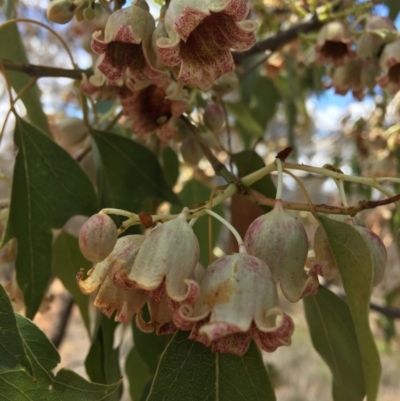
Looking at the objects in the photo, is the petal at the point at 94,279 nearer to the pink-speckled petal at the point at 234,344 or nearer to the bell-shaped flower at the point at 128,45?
the pink-speckled petal at the point at 234,344

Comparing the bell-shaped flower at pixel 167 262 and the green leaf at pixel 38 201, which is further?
the green leaf at pixel 38 201

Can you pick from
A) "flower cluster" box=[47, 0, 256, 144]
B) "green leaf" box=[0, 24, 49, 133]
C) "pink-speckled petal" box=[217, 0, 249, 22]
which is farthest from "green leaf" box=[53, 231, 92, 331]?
"pink-speckled petal" box=[217, 0, 249, 22]

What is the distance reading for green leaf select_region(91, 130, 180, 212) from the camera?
1207 mm

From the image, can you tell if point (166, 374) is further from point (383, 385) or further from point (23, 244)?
point (383, 385)

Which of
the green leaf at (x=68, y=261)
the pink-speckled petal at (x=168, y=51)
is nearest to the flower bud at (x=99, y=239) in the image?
the pink-speckled petal at (x=168, y=51)

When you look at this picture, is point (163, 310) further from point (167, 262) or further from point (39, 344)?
point (39, 344)

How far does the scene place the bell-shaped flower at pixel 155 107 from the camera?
973mm

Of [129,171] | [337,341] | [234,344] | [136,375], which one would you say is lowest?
[136,375]

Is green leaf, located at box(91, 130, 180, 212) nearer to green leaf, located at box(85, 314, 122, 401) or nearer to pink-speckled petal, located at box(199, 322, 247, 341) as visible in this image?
green leaf, located at box(85, 314, 122, 401)

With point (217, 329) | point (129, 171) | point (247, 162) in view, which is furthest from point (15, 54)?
point (217, 329)

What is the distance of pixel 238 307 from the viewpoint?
0.63m

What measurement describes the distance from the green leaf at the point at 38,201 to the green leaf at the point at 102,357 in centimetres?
13

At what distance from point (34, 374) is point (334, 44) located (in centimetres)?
106

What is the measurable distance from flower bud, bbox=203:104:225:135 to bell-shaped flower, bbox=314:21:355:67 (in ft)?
1.22
